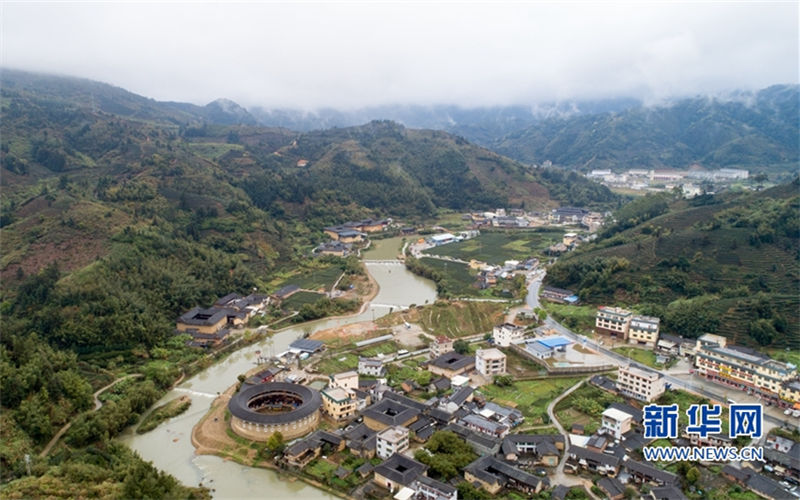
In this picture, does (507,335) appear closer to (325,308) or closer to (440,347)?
(440,347)

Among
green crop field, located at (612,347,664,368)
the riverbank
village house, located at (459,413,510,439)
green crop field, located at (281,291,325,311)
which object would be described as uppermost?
the riverbank

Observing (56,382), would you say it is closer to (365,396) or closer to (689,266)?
(365,396)

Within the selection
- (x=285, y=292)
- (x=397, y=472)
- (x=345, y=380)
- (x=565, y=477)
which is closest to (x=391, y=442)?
(x=397, y=472)

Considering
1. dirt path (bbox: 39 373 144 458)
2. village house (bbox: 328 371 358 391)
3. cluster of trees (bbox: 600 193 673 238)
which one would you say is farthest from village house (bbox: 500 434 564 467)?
cluster of trees (bbox: 600 193 673 238)

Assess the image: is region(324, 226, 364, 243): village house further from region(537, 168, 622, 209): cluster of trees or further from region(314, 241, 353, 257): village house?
region(537, 168, 622, 209): cluster of trees

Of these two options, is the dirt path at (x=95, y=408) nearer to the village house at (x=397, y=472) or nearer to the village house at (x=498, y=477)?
the village house at (x=397, y=472)
